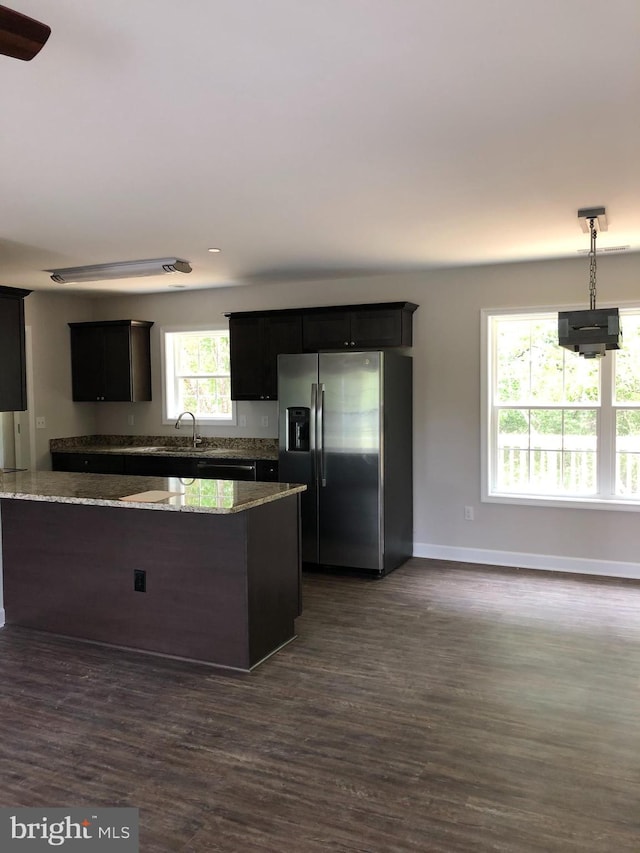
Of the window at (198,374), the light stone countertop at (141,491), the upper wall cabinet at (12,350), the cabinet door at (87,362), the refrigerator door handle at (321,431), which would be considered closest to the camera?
the light stone countertop at (141,491)

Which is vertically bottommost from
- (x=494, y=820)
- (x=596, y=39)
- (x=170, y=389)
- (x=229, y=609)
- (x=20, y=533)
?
(x=494, y=820)

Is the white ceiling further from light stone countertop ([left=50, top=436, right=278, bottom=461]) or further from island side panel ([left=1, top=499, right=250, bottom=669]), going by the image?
light stone countertop ([left=50, top=436, right=278, bottom=461])

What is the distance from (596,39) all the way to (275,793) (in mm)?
2691

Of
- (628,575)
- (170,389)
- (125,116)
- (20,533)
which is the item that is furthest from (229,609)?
(170,389)

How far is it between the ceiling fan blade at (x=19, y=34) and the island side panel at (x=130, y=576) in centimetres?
230

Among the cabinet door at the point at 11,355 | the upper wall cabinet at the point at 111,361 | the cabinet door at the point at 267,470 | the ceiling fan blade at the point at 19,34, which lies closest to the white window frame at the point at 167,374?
the upper wall cabinet at the point at 111,361

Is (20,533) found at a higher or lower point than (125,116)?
lower

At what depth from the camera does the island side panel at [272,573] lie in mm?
3527

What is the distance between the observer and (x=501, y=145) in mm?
2744

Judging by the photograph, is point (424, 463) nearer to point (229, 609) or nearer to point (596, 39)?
point (229, 609)

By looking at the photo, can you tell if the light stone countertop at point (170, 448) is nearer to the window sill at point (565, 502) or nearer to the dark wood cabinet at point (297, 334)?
the dark wood cabinet at point (297, 334)

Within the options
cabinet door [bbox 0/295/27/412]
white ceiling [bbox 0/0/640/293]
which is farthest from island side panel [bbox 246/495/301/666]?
cabinet door [bbox 0/295/27/412]

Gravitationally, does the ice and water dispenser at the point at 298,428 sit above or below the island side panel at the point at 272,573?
above

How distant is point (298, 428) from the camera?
18.1 feet
